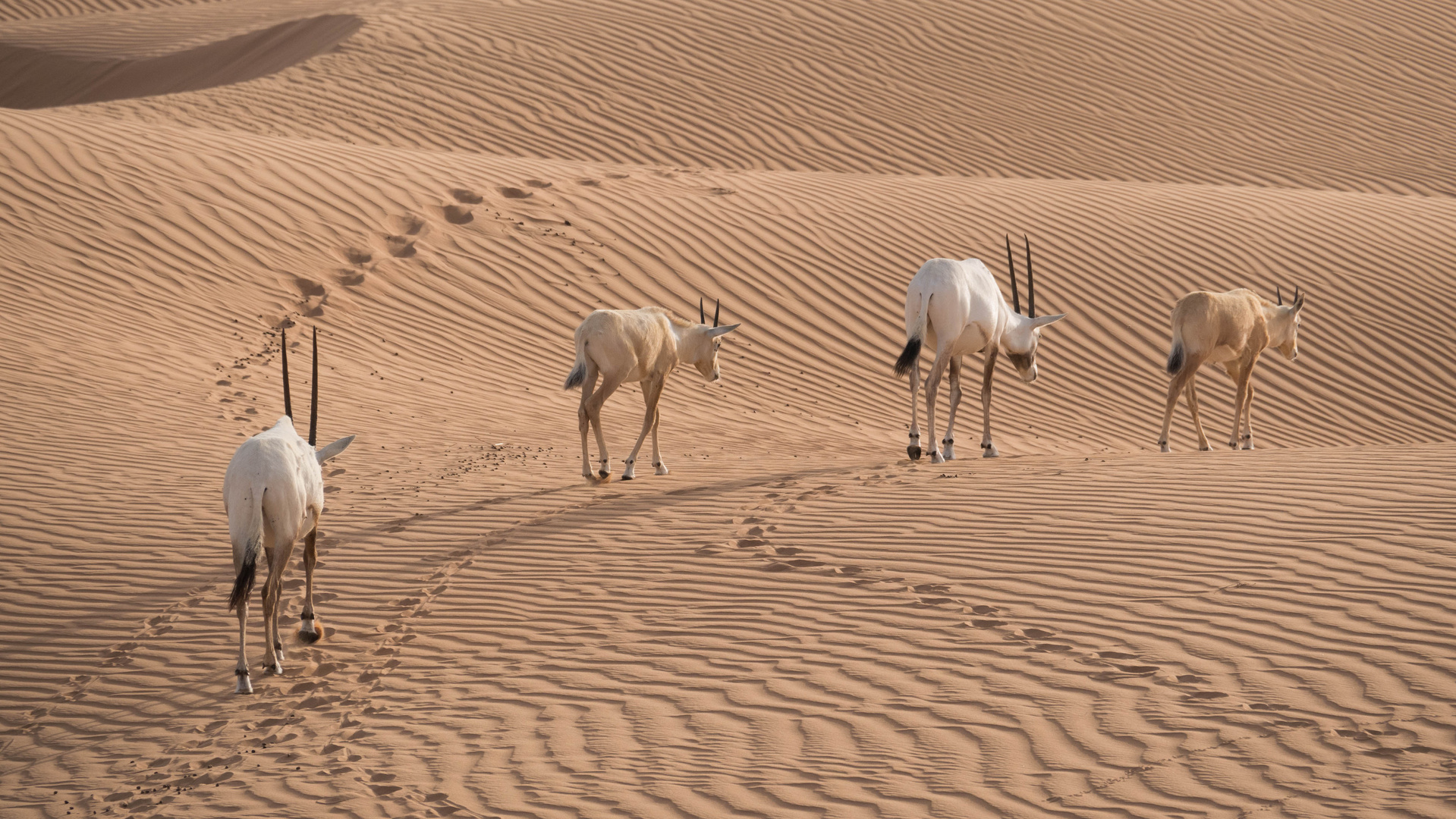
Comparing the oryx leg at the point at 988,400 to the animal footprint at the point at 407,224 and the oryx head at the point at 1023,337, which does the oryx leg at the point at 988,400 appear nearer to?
the oryx head at the point at 1023,337

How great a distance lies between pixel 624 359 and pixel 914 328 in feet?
7.17

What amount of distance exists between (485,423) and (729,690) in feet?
20.2

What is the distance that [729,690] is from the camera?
574 cm

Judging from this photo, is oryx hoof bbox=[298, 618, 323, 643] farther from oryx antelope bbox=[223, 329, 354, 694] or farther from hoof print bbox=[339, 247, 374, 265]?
hoof print bbox=[339, 247, 374, 265]

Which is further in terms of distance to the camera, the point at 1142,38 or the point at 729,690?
the point at 1142,38

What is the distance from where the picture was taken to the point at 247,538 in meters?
5.88

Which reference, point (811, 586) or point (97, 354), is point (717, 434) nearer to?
point (811, 586)

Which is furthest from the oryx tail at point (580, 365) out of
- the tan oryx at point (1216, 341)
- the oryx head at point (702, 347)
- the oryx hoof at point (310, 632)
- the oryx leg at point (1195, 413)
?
the oryx leg at point (1195, 413)

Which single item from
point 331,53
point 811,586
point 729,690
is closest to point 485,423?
point 811,586

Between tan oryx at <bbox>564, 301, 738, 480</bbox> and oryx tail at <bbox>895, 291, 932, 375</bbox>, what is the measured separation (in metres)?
1.28

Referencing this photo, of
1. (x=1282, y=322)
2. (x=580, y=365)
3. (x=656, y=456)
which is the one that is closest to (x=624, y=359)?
(x=580, y=365)

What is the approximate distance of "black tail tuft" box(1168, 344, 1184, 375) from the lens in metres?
10.9

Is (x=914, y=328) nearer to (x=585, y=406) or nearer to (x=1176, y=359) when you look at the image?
(x=585, y=406)

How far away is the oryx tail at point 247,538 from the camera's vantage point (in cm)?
584
